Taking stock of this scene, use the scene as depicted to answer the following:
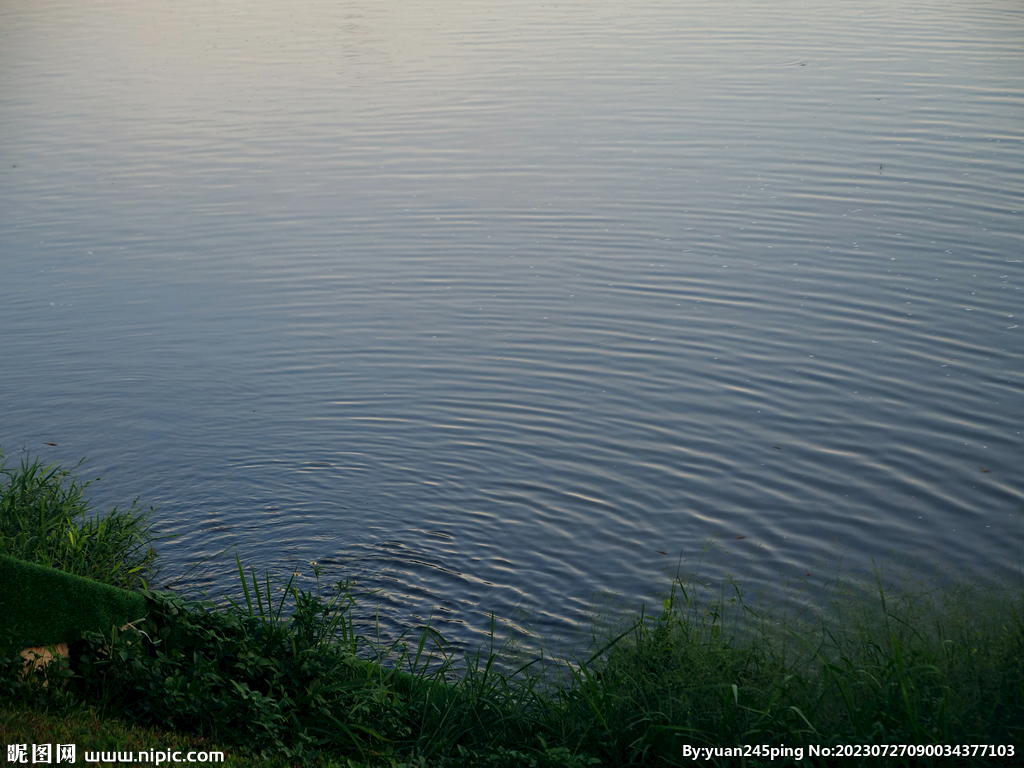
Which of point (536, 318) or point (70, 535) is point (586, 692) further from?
point (536, 318)

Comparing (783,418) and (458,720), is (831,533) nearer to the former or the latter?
(783,418)

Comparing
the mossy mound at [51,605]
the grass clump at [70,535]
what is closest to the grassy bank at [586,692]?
the mossy mound at [51,605]

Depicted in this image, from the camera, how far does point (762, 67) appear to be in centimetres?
2547

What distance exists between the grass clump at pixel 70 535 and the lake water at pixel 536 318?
38cm

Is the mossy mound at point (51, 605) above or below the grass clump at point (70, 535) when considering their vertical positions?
below

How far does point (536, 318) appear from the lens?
13.4 metres

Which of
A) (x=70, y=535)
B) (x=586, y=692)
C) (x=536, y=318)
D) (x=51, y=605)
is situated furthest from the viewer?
(x=536, y=318)

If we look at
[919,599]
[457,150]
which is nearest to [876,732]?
[919,599]

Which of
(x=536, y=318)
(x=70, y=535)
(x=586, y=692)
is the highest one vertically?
(x=536, y=318)

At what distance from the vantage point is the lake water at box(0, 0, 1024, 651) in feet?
29.5

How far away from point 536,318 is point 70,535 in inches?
266

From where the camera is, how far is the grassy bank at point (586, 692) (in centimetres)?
527

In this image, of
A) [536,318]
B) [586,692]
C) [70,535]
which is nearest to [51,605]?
[70,535]

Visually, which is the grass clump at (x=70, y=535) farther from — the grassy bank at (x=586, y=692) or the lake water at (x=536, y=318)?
the grassy bank at (x=586, y=692)
